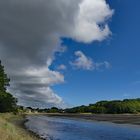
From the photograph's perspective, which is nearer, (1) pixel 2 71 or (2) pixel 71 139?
(2) pixel 71 139

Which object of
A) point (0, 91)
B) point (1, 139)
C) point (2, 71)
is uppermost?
point (2, 71)

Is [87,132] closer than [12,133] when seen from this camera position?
No

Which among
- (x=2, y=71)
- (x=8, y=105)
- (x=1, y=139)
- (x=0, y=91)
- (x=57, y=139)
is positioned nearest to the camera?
(x=1, y=139)

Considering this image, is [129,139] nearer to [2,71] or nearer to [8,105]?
[2,71]

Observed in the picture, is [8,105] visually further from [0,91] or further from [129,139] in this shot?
[129,139]

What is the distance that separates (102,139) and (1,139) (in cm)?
2817

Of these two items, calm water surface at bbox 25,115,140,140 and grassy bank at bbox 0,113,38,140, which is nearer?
grassy bank at bbox 0,113,38,140

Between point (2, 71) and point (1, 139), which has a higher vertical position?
point (2, 71)

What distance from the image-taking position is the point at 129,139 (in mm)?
51750

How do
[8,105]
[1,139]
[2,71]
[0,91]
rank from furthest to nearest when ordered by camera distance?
[8,105] → [2,71] → [0,91] → [1,139]

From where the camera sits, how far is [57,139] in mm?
50031

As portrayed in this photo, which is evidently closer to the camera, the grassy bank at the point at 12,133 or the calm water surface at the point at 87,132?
the grassy bank at the point at 12,133

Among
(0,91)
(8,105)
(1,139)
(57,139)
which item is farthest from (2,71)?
(1,139)

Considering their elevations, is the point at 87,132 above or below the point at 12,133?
above
